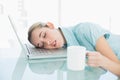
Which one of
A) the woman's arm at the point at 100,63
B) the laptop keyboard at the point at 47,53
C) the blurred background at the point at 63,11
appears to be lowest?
the blurred background at the point at 63,11

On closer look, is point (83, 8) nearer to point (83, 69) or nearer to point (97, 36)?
point (97, 36)

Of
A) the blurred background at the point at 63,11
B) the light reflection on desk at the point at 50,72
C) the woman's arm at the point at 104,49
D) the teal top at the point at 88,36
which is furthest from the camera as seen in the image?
the blurred background at the point at 63,11

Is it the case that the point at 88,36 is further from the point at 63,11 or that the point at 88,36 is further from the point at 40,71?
the point at 63,11

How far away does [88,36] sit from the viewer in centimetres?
127

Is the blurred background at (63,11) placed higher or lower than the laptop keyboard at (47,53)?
lower

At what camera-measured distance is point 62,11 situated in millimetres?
2766

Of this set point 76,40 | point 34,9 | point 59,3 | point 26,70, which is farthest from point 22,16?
point 26,70

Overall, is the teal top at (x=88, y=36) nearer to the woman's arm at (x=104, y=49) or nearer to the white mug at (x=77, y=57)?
the woman's arm at (x=104, y=49)

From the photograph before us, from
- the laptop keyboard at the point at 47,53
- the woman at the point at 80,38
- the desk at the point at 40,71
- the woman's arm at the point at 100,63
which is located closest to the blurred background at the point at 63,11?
the woman at the point at 80,38

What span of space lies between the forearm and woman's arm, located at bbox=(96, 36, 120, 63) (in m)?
0.06

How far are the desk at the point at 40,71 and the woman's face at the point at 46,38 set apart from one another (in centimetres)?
16

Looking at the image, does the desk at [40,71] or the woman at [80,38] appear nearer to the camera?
the desk at [40,71]

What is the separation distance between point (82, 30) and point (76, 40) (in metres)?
0.07

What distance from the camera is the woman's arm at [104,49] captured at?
1134 mm
